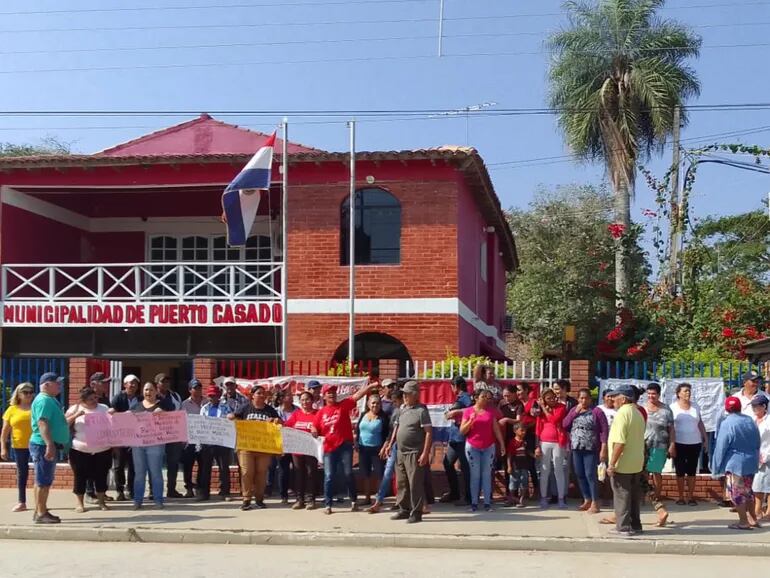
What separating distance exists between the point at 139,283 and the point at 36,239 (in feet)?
10.3

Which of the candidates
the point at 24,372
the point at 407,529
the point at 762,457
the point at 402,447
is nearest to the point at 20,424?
the point at 24,372

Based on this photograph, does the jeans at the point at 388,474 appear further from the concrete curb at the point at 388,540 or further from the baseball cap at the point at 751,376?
the baseball cap at the point at 751,376

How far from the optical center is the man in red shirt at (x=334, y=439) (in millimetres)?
11602

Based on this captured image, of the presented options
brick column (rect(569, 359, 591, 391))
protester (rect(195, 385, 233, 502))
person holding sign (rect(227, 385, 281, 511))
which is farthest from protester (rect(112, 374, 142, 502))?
brick column (rect(569, 359, 591, 391))

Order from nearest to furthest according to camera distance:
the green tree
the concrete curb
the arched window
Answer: the concrete curb → the arched window → the green tree

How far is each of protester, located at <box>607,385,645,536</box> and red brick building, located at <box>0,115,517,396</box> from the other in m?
8.46

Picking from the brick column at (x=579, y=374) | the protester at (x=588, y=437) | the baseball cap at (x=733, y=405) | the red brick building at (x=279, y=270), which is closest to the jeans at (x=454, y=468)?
the protester at (x=588, y=437)

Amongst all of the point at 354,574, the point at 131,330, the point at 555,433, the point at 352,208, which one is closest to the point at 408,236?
the point at 352,208

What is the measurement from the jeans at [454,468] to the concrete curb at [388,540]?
1.90 metres

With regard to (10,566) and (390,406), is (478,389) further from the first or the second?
(10,566)

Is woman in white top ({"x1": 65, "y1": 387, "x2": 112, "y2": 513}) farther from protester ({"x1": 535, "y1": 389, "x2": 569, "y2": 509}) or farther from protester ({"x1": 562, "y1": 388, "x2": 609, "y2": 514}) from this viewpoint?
protester ({"x1": 562, "y1": 388, "x2": 609, "y2": 514})

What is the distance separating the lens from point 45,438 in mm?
10680

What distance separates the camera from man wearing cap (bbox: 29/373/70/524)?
10.7 metres

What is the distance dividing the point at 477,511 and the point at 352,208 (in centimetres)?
718
